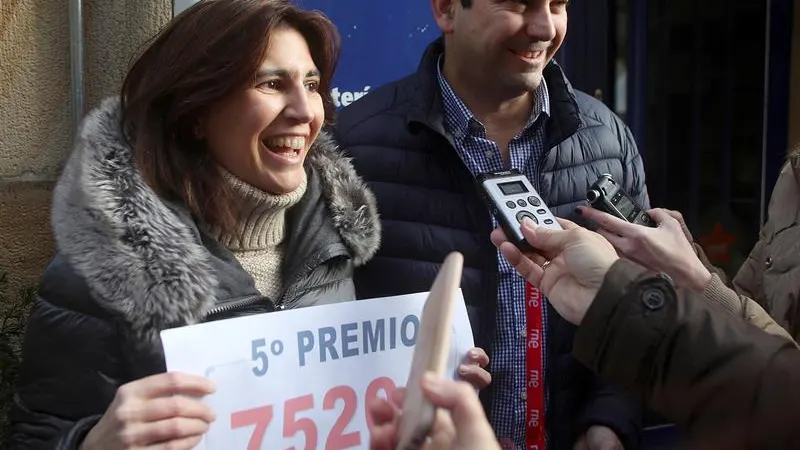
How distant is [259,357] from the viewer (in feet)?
5.64

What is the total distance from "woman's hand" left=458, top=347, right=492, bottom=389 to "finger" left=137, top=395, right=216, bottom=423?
55 cm

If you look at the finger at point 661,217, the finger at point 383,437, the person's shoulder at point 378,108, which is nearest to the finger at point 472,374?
the finger at point 383,437

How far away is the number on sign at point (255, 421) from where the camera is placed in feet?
5.52

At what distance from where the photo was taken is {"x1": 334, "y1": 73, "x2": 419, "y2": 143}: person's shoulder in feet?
8.14

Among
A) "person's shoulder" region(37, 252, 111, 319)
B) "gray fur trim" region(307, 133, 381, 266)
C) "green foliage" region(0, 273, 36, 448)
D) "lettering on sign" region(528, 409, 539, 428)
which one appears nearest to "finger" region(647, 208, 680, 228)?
"lettering on sign" region(528, 409, 539, 428)

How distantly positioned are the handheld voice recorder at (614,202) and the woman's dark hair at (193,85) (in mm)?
863

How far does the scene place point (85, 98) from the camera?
2.88m

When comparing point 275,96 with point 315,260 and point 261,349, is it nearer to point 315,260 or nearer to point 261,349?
point 315,260

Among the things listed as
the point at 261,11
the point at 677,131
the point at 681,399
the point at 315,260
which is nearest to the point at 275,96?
the point at 261,11

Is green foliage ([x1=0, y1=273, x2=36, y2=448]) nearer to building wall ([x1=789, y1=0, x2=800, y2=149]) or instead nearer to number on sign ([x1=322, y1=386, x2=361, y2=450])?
number on sign ([x1=322, y1=386, x2=361, y2=450])

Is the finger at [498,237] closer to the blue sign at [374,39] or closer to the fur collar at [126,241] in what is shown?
the fur collar at [126,241]

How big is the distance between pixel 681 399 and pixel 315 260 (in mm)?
915

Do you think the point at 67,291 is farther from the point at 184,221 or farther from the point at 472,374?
the point at 472,374

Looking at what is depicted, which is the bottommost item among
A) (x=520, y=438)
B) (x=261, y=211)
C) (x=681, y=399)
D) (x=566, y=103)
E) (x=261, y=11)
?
(x=520, y=438)
